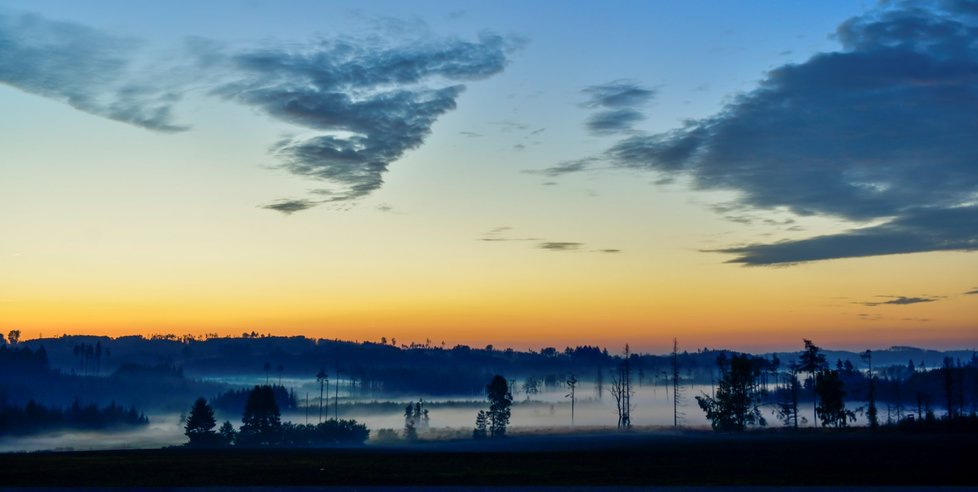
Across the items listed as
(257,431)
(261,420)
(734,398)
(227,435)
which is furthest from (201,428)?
(734,398)

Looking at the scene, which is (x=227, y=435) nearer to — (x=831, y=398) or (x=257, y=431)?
(x=257, y=431)

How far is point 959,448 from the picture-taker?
67.5 meters

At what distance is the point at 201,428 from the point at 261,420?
31.8ft

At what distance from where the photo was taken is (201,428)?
135000mm

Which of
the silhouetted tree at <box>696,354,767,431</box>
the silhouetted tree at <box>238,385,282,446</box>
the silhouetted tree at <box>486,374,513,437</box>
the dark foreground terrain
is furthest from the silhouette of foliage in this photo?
the dark foreground terrain

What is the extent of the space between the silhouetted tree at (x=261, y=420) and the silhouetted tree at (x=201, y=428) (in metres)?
5.18

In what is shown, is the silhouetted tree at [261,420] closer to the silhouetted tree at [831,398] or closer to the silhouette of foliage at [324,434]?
the silhouette of foliage at [324,434]

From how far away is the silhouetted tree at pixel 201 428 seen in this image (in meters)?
131

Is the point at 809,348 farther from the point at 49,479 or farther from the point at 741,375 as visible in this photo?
the point at 49,479

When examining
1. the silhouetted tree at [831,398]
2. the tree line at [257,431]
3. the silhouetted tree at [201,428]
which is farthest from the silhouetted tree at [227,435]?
the silhouetted tree at [831,398]

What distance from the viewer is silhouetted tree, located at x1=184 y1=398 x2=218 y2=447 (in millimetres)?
131188

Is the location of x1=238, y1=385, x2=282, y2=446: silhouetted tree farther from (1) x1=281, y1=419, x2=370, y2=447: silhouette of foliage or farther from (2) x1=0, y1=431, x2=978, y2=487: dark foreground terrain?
(2) x1=0, y1=431, x2=978, y2=487: dark foreground terrain

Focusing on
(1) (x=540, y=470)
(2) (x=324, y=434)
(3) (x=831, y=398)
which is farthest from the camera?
(2) (x=324, y=434)

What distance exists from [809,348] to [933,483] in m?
117
